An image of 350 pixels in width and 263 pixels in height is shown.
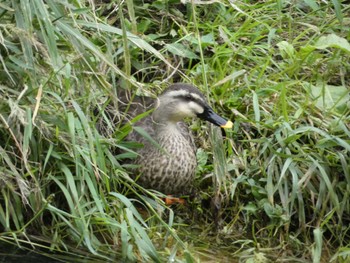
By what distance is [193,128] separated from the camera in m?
6.89

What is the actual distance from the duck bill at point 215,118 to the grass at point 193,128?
0.26ft

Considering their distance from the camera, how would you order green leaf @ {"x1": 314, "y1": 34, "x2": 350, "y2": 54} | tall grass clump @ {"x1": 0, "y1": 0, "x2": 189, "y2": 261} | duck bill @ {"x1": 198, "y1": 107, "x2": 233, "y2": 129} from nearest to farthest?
tall grass clump @ {"x1": 0, "y1": 0, "x2": 189, "y2": 261}, duck bill @ {"x1": 198, "y1": 107, "x2": 233, "y2": 129}, green leaf @ {"x1": 314, "y1": 34, "x2": 350, "y2": 54}

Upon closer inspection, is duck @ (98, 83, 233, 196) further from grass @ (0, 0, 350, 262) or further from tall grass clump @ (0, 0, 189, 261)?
tall grass clump @ (0, 0, 189, 261)

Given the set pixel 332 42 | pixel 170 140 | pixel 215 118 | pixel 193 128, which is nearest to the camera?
pixel 215 118

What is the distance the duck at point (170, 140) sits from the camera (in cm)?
646

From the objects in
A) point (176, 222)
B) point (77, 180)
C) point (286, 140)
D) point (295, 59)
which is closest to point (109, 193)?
point (77, 180)

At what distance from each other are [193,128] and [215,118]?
0.47m

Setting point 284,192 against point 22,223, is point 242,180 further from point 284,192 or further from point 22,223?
point 22,223

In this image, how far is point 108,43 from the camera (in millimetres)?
5910

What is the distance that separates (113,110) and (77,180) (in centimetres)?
68

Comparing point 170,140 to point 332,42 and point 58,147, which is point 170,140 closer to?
point 58,147

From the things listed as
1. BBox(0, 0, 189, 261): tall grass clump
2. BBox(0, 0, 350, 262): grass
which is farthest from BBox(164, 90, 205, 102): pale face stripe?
BBox(0, 0, 189, 261): tall grass clump

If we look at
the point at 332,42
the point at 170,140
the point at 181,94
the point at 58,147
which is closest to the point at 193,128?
the point at 170,140

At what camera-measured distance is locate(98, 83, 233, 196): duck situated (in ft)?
21.2
